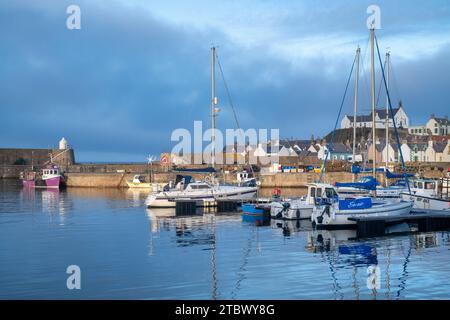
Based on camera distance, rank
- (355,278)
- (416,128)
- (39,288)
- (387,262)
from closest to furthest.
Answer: (39,288), (355,278), (387,262), (416,128)

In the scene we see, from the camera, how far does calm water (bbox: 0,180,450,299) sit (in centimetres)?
1909

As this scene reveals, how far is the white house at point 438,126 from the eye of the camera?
133 meters

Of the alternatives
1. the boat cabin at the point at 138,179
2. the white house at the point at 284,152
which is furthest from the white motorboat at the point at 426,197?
the white house at the point at 284,152

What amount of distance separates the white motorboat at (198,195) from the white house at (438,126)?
3722 inches

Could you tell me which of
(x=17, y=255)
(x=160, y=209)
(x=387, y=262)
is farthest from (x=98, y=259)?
(x=160, y=209)

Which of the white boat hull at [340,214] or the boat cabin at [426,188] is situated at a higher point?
the boat cabin at [426,188]

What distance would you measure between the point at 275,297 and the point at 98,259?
9607mm

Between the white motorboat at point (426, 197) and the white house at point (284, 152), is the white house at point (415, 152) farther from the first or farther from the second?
the white motorboat at point (426, 197)

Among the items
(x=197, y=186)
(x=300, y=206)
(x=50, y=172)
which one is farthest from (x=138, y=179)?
(x=300, y=206)

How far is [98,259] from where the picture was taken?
24938 millimetres

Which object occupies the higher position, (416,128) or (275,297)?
(416,128)

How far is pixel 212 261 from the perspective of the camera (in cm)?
2428

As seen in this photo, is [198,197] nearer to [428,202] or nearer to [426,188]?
[426,188]

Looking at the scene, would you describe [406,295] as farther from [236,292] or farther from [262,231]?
[262,231]
